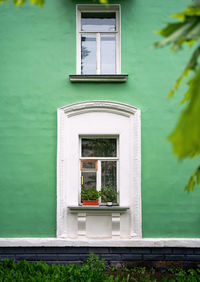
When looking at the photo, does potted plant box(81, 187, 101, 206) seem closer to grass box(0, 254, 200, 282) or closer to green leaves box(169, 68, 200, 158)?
grass box(0, 254, 200, 282)

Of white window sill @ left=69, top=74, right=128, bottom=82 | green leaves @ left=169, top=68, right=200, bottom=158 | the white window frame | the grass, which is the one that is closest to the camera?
green leaves @ left=169, top=68, right=200, bottom=158

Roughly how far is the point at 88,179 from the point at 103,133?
1.13 metres

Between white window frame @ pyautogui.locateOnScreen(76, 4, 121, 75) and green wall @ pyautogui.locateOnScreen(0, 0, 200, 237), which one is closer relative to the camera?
green wall @ pyautogui.locateOnScreen(0, 0, 200, 237)

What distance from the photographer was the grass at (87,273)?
550 cm

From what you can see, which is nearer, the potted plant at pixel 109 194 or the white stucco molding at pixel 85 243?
the white stucco molding at pixel 85 243

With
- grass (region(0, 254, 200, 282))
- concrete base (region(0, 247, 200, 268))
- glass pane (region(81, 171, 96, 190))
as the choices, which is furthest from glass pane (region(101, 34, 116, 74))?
grass (region(0, 254, 200, 282))

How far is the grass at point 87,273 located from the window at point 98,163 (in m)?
1.46

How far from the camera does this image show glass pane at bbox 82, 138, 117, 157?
6.80 metres

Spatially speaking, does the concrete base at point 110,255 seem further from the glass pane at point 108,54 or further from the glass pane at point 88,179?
the glass pane at point 108,54

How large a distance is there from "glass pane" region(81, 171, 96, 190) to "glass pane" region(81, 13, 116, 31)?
11.4 feet

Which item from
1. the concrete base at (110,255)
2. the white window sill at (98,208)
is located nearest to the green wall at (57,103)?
the concrete base at (110,255)

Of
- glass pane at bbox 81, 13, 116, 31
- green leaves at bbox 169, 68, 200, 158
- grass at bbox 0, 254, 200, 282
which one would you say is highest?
glass pane at bbox 81, 13, 116, 31

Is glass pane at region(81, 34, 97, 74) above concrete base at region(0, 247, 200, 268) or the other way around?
above

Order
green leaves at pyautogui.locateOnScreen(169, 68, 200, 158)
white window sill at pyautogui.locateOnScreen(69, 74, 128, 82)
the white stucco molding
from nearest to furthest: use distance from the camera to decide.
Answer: green leaves at pyautogui.locateOnScreen(169, 68, 200, 158), the white stucco molding, white window sill at pyautogui.locateOnScreen(69, 74, 128, 82)
